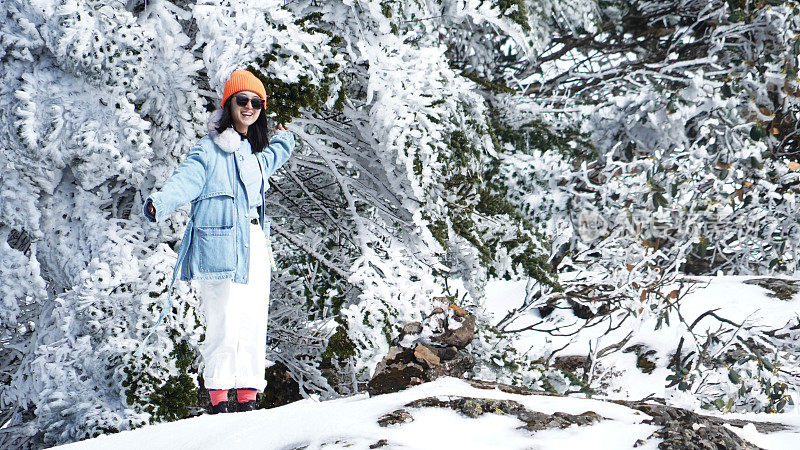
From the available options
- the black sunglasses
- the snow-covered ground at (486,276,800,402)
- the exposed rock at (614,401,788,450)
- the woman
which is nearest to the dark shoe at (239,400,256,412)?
the woman

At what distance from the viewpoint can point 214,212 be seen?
3.95 metres

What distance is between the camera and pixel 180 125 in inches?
182

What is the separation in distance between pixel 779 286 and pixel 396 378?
21.4 ft

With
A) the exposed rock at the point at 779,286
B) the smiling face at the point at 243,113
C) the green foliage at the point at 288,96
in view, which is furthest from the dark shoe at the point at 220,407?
the exposed rock at the point at 779,286

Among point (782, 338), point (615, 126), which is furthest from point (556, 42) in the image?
point (782, 338)

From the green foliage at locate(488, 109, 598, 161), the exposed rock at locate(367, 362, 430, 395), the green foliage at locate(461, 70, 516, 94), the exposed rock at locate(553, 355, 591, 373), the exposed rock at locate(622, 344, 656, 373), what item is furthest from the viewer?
the exposed rock at locate(553, 355, 591, 373)

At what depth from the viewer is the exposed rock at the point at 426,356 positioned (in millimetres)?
3734

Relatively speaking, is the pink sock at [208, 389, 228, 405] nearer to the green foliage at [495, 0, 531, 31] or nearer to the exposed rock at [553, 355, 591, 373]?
the green foliage at [495, 0, 531, 31]

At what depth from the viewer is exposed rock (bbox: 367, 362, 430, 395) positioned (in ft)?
11.5

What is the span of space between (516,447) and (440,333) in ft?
4.96

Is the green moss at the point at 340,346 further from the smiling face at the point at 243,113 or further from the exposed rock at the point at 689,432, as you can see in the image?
the exposed rock at the point at 689,432

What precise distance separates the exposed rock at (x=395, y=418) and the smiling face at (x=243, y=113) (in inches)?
77.1

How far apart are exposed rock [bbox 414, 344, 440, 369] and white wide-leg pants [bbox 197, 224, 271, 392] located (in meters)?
0.82

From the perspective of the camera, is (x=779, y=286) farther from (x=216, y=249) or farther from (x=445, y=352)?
(x=216, y=249)
